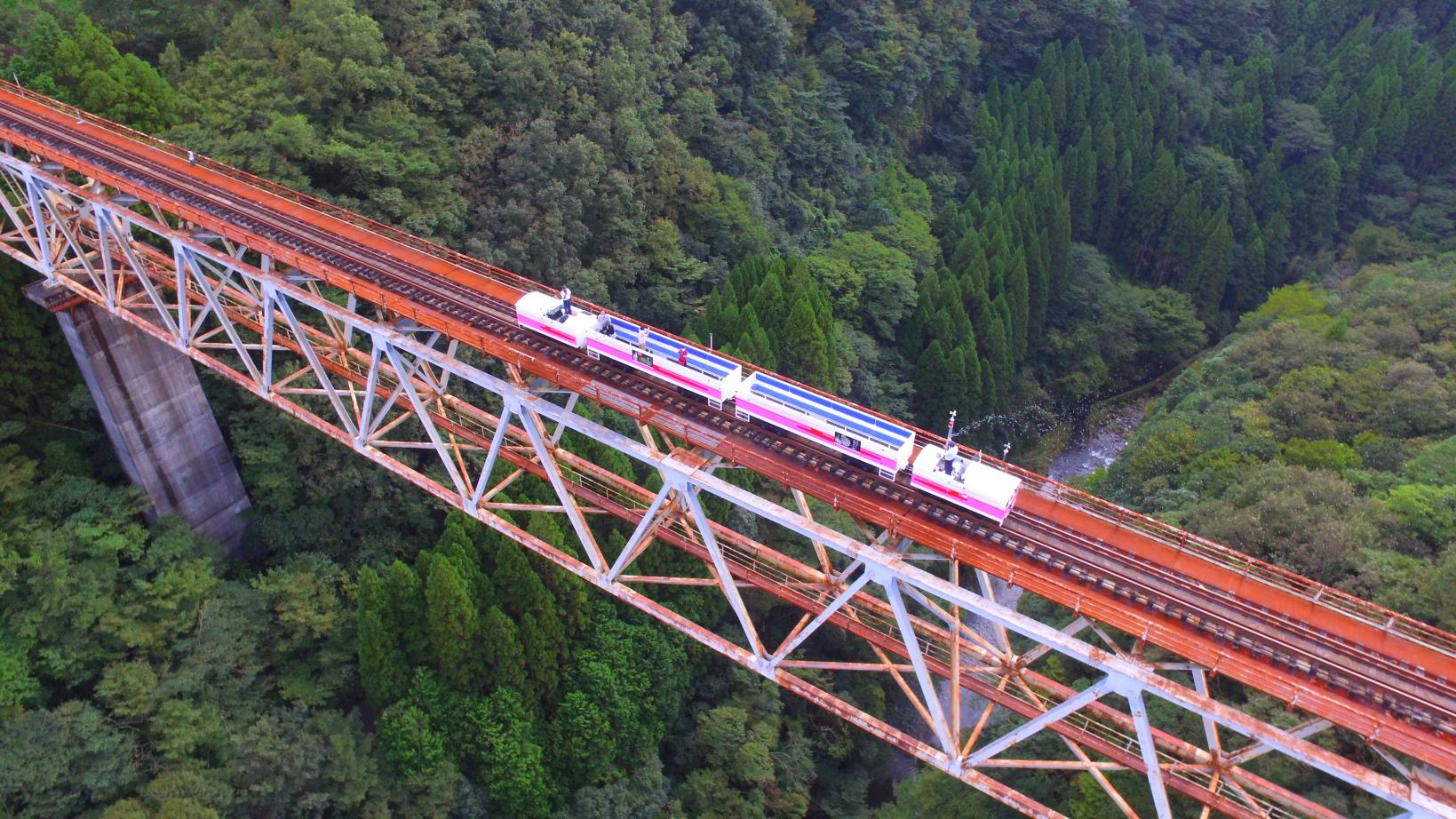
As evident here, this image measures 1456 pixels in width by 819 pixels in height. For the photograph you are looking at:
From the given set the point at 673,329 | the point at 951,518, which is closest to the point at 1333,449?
the point at 951,518

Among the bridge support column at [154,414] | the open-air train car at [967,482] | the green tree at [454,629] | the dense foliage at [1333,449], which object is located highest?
the bridge support column at [154,414]

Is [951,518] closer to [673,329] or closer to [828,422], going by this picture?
[828,422]

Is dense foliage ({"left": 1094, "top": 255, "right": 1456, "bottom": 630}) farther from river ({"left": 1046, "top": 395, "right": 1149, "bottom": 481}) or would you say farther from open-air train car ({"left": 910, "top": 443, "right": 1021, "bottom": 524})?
open-air train car ({"left": 910, "top": 443, "right": 1021, "bottom": 524})

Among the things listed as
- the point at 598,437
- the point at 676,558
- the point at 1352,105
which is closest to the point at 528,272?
the point at 676,558

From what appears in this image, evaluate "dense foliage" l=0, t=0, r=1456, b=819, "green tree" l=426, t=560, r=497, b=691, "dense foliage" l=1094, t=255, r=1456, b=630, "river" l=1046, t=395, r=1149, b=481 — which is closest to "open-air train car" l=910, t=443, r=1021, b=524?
"dense foliage" l=0, t=0, r=1456, b=819

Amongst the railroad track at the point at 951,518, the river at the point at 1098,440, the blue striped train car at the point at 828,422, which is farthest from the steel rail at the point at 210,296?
the river at the point at 1098,440

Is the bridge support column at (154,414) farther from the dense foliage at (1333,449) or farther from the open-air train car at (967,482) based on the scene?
the dense foliage at (1333,449)

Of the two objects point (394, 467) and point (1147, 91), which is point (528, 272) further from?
point (1147, 91)

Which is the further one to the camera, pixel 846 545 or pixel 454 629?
pixel 454 629
